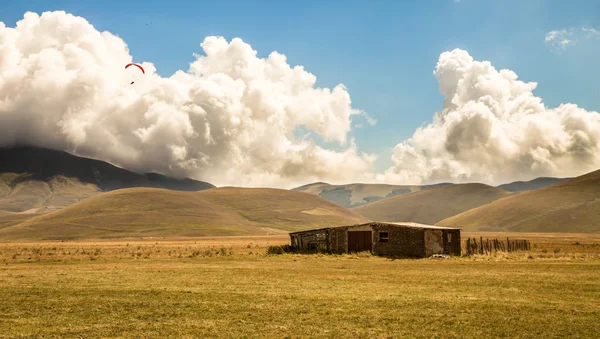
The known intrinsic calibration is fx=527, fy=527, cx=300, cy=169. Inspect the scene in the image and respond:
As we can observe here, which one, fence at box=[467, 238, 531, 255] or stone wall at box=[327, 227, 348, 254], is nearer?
fence at box=[467, 238, 531, 255]

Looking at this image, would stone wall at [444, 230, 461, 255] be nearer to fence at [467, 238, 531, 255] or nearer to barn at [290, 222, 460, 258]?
barn at [290, 222, 460, 258]

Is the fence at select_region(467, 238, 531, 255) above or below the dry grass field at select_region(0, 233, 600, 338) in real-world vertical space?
above

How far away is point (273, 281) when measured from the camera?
100 ft

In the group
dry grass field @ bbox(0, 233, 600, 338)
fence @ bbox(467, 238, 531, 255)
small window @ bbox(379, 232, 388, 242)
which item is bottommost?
dry grass field @ bbox(0, 233, 600, 338)

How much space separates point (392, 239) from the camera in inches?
2259

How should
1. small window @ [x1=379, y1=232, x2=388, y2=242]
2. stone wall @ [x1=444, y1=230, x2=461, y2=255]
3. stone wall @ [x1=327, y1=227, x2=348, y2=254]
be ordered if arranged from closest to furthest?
small window @ [x1=379, y1=232, x2=388, y2=242]
stone wall @ [x1=444, y1=230, x2=461, y2=255]
stone wall @ [x1=327, y1=227, x2=348, y2=254]

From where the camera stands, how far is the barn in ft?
184

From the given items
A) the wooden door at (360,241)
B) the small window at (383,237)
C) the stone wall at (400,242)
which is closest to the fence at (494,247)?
the stone wall at (400,242)

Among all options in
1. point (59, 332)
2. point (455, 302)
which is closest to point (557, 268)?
point (455, 302)

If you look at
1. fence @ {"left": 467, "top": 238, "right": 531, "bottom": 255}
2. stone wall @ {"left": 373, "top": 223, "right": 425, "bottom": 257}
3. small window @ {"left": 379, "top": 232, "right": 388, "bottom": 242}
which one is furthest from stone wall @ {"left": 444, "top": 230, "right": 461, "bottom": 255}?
small window @ {"left": 379, "top": 232, "right": 388, "bottom": 242}

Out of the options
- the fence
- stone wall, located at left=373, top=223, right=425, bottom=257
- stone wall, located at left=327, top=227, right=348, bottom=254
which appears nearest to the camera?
stone wall, located at left=373, top=223, right=425, bottom=257

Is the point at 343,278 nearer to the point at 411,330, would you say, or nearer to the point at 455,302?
the point at 455,302

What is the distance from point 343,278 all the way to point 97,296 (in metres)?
14.7

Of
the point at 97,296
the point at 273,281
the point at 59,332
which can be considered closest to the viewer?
the point at 59,332
